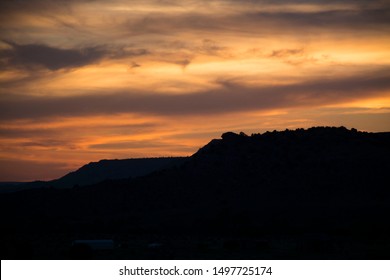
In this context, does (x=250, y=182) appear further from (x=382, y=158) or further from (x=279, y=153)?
(x=382, y=158)

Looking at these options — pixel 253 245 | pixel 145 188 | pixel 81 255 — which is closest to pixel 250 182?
pixel 145 188

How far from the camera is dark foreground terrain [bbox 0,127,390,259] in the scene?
87.9 metres

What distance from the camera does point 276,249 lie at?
Answer: 186ft

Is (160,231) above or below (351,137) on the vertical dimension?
below

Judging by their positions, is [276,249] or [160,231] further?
[160,231]

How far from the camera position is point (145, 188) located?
4498 inches

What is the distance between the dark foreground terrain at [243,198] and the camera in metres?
87.9

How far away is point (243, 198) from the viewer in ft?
342

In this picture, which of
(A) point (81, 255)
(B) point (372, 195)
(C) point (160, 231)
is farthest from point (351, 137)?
(A) point (81, 255)
